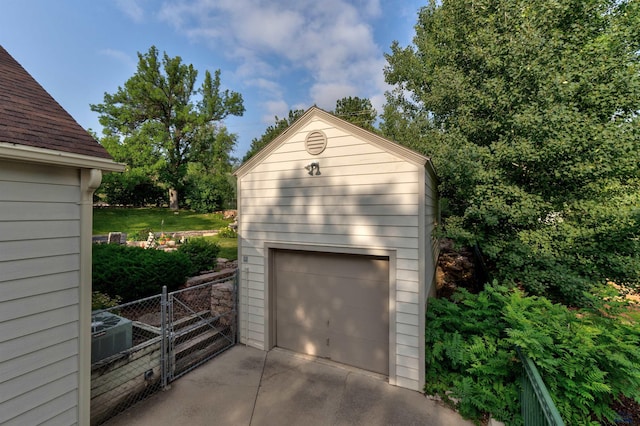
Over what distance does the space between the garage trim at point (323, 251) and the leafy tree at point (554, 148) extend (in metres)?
2.56

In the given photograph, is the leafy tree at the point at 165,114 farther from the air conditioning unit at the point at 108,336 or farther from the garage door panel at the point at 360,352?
the garage door panel at the point at 360,352

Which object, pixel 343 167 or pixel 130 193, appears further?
pixel 130 193

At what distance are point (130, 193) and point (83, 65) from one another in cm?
1224

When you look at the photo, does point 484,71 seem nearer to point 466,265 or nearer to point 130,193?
point 466,265

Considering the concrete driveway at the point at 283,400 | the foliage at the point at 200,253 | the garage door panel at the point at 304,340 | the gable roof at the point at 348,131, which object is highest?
the gable roof at the point at 348,131

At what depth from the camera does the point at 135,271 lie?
5.83 m

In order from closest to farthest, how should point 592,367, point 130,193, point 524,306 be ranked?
point 592,367 < point 524,306 < point 130,193

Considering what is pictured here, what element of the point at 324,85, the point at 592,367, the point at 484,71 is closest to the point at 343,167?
the point at 592,367

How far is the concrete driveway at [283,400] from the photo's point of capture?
12.0 feet

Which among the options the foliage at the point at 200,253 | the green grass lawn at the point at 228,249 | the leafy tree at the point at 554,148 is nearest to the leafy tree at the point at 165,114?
the green grass lawn at the point at 228,249

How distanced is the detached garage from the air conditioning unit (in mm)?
2103

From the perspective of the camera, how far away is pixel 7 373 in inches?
95.2

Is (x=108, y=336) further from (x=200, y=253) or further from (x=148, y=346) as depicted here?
(x=200, y=253)

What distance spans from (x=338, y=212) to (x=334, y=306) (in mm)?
1718
